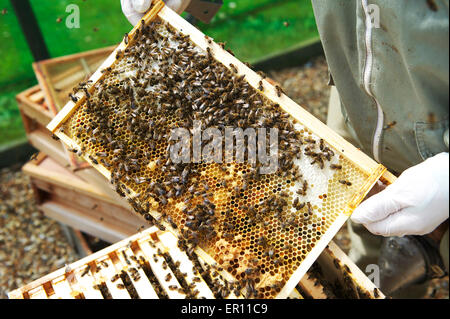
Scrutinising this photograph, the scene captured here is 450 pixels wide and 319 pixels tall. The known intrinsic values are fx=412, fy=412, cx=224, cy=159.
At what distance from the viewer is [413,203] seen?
2.55 m

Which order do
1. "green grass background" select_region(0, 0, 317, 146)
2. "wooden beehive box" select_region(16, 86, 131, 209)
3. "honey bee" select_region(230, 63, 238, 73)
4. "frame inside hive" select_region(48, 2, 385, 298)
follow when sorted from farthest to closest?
"green grass background" select_region(0, 0, 317, 146)
"wooden beehive box" select_region(16, 86, 131, 209)
"honey bee" select_region(230, 63, 238, 73)
"frame inside hive" select_region(48, 2, 385, 298)

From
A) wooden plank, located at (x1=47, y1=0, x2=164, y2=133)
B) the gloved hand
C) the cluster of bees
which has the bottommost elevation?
the cluster of bees

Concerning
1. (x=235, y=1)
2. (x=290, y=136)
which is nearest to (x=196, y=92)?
(x=290, y=136)

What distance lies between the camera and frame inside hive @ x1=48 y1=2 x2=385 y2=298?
8.89ft

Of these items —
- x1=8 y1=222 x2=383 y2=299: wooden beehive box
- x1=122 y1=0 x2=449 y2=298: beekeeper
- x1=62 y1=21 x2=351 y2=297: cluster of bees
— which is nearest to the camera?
x1=122 y1=0 x2=449 y2=298: beekeeper

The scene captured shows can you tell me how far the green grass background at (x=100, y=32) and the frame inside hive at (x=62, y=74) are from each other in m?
0.77

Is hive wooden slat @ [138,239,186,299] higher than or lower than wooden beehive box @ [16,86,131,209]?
lower

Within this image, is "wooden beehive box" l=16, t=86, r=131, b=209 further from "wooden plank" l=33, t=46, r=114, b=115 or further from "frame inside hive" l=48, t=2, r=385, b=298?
"frame inside hive" l=48, t=2, r=385, b=298

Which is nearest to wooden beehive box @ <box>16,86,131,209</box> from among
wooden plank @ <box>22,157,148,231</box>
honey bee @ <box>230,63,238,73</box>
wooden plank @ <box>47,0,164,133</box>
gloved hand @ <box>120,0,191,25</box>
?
wooden plank @ <box>22,157,148,231</box>

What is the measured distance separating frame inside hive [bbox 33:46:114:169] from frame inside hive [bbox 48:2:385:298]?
140 cm

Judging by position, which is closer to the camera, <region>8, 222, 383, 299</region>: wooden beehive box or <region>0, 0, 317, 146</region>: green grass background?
<region>8, 222, 383, 299</region>: wooden beehive box

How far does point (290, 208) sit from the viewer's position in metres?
2.86

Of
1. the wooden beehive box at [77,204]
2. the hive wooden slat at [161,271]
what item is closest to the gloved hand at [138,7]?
the wooden beehive box at [77,204]

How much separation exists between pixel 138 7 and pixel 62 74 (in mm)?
1901
